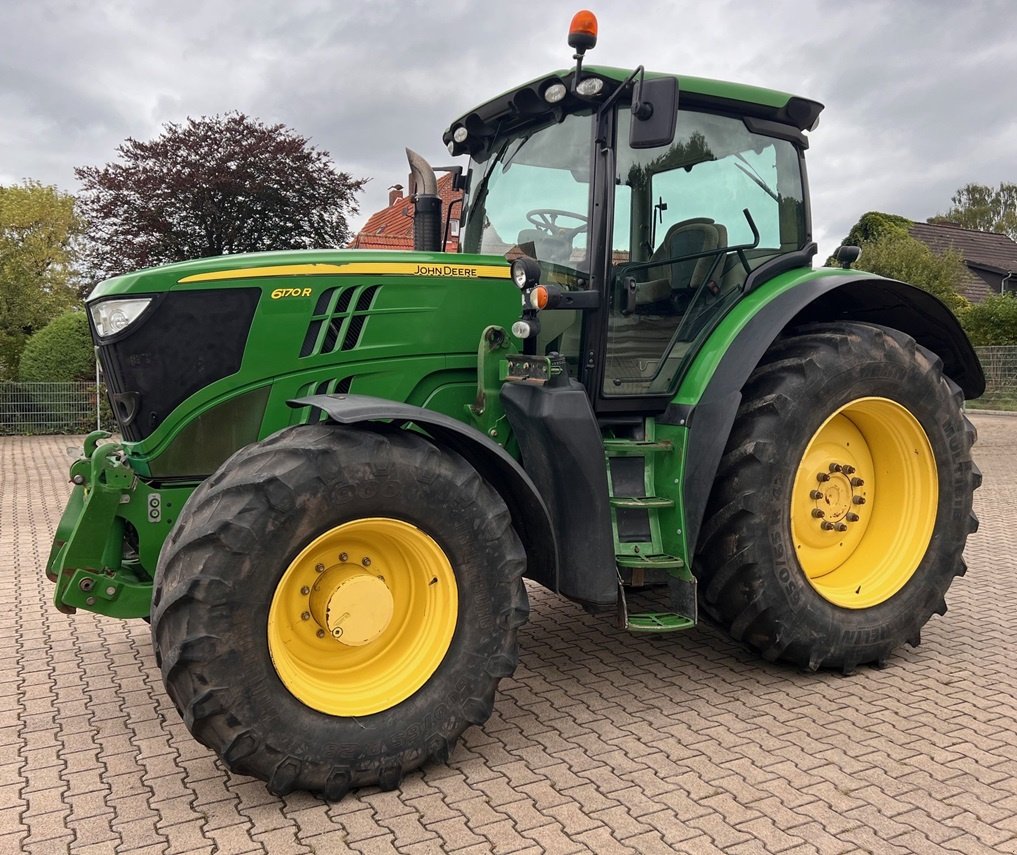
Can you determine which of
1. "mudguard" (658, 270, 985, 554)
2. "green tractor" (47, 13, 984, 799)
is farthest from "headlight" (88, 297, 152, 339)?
"mudguard" (658, 270, 985, 554)

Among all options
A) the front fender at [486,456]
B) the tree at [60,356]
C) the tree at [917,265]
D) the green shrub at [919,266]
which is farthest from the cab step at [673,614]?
the green shrub at [919,266]

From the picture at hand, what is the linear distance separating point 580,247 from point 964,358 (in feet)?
7.39

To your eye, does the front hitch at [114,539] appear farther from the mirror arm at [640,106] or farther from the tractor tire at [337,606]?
the mirror arm at [640,106]

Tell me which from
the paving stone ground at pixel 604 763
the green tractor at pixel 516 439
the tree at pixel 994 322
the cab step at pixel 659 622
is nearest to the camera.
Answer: the paving stone ground at pixel 604 763

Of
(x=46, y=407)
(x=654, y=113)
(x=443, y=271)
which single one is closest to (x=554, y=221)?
(x=443, y=271)

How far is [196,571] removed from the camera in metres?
2.65

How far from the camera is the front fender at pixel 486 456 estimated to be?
295 centimetres

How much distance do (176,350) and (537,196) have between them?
1.70 metres

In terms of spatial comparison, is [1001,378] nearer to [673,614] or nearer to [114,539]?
[673,614]

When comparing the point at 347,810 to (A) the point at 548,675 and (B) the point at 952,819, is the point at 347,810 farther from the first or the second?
(B) the point at 952,819

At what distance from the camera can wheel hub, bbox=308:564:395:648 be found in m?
2.92

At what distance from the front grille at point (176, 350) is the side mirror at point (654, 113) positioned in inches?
60.8

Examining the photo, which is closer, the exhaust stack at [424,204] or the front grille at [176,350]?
the front grille at [176,350]

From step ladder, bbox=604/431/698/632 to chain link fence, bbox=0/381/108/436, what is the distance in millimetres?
13753
